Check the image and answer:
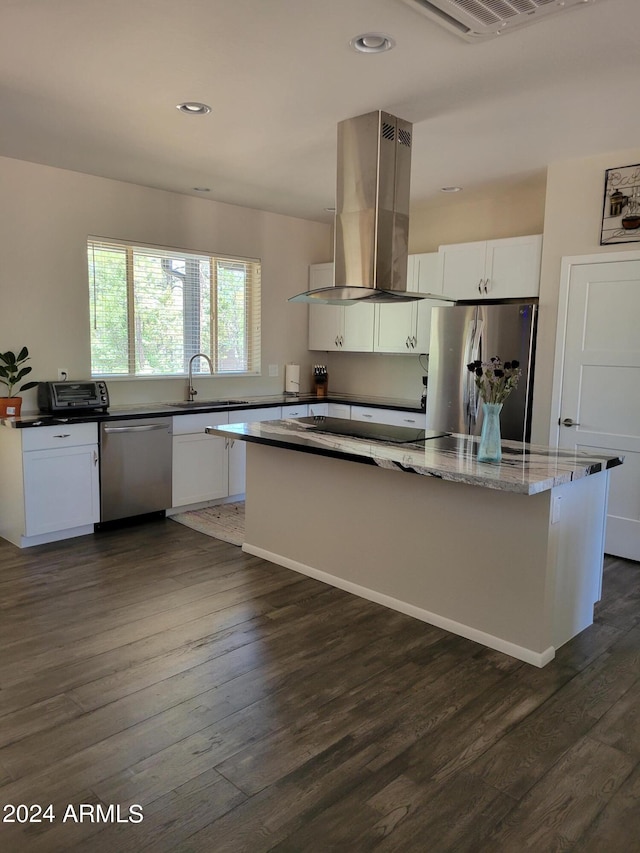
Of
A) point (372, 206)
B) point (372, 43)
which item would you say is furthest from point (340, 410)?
point (372, 43)

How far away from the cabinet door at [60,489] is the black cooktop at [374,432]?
1.66 m

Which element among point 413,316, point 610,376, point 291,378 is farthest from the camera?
point 291,378

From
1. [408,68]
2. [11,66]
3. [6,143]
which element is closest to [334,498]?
[408,68]

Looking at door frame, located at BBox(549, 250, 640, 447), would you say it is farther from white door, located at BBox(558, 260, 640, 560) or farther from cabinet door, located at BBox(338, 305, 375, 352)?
cabinet door, located at BBox(338, 305, 375, 352)

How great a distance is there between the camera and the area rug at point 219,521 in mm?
4566

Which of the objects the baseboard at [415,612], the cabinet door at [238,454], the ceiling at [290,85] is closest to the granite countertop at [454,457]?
the baseboard at [415,612]

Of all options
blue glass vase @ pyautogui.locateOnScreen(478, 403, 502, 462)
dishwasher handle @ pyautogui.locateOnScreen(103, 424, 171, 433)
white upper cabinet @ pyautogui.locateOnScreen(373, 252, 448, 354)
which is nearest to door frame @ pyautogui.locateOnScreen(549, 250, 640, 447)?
white upper cabinet @ pyautogui.locateOnScreen(373, 252, 448, 354)

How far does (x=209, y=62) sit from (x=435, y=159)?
1917 millimetres

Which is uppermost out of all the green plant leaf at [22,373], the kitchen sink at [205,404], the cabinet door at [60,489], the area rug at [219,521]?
the green plant leaf at [22,373]

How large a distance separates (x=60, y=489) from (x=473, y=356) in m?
3.20

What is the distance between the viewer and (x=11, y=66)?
2.85 metres

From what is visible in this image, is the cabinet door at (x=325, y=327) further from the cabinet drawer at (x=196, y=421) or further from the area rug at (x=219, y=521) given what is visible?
the area rug at (x=219, y=521)

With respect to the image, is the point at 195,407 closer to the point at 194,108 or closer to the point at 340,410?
the point at 340,410

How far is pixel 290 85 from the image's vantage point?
302 cm
